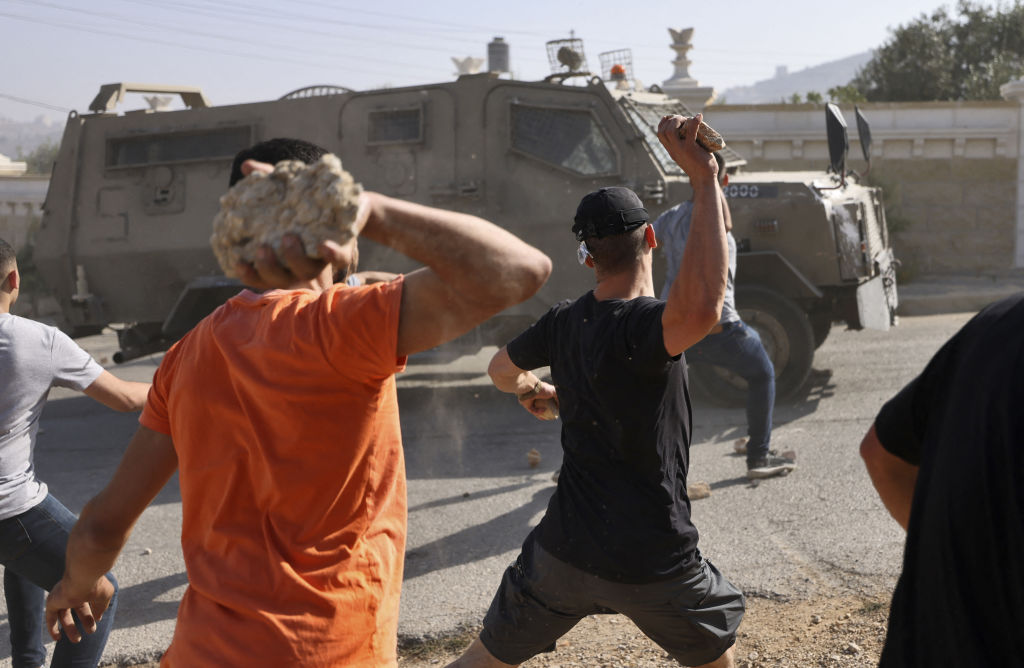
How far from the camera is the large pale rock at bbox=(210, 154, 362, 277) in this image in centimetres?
158

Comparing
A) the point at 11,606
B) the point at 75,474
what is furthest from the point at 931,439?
the point at 75,474

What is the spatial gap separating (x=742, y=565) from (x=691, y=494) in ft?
3.73

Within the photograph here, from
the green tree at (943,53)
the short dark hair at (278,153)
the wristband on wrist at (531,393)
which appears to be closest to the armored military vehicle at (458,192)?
the wristband on wrist at (531,393)

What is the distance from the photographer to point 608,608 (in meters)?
2.75

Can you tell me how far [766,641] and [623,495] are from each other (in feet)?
5.26

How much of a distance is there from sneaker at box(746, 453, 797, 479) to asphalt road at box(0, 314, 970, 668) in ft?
0.19

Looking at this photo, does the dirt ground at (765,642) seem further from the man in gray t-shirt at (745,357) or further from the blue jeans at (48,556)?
the man in gray t-shirt at (745,357)

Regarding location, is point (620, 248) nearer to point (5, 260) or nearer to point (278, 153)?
point (278, 153)

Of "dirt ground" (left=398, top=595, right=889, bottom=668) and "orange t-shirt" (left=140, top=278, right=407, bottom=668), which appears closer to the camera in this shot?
"orange t-shirt" (left=140, top=278, right=407, bottom=668)

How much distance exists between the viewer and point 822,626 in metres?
4.04

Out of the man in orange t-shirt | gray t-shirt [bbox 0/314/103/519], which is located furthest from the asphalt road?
the man in orange t-shirt

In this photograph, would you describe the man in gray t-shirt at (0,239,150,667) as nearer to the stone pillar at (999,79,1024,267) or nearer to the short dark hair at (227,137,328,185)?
the short dark hair at (227,137,328,185)

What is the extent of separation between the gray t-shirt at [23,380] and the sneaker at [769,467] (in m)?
4.06

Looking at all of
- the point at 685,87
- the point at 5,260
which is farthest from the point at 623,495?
the point at 685,87
